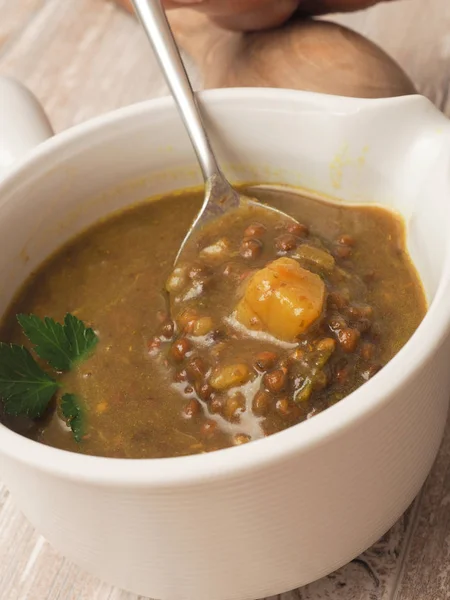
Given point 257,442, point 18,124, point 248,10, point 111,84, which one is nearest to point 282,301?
point 257,442

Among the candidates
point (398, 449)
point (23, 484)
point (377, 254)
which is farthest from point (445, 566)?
point (23, 484)

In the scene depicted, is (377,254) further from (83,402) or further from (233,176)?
(83,402)

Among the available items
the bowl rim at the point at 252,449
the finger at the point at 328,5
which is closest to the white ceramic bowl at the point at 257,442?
the bowl rim at the point at 252,449

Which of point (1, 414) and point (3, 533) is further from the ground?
point (1, 414)

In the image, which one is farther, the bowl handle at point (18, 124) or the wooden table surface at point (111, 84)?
the bowl handle at point (18, 124)

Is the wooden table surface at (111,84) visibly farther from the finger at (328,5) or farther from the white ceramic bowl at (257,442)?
the finger at (328,5)
